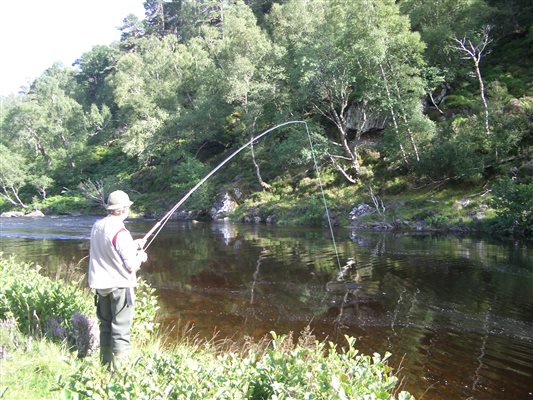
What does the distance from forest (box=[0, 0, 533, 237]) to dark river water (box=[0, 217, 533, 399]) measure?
269 inches

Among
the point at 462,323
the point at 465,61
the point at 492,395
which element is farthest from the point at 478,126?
the point at 492,395

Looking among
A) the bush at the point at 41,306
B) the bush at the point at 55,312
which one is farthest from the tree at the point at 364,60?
the bush at the point at 41,306

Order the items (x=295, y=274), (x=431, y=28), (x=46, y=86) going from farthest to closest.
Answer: (x=46, y=86)
(x=431, y=28)
(x=295, y=274)

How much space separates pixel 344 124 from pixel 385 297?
2394 cm

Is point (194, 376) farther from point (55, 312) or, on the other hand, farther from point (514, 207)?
point (514, 207)

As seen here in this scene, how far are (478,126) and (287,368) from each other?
85.3 feet

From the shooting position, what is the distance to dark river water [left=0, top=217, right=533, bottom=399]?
24.6ft

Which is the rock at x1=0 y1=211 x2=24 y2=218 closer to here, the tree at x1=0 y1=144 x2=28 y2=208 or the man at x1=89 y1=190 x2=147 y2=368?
the tree at x1=0 y1=144 x2=28 y2=208

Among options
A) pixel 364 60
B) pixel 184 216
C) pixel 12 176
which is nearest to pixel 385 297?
pixel 364 60

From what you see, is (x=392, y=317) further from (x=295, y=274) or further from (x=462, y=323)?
(x=295, y=274)

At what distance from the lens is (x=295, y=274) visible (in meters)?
14.7

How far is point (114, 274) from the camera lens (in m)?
5.09

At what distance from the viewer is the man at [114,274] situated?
16.6ft

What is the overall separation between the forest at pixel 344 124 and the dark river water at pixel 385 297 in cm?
684
